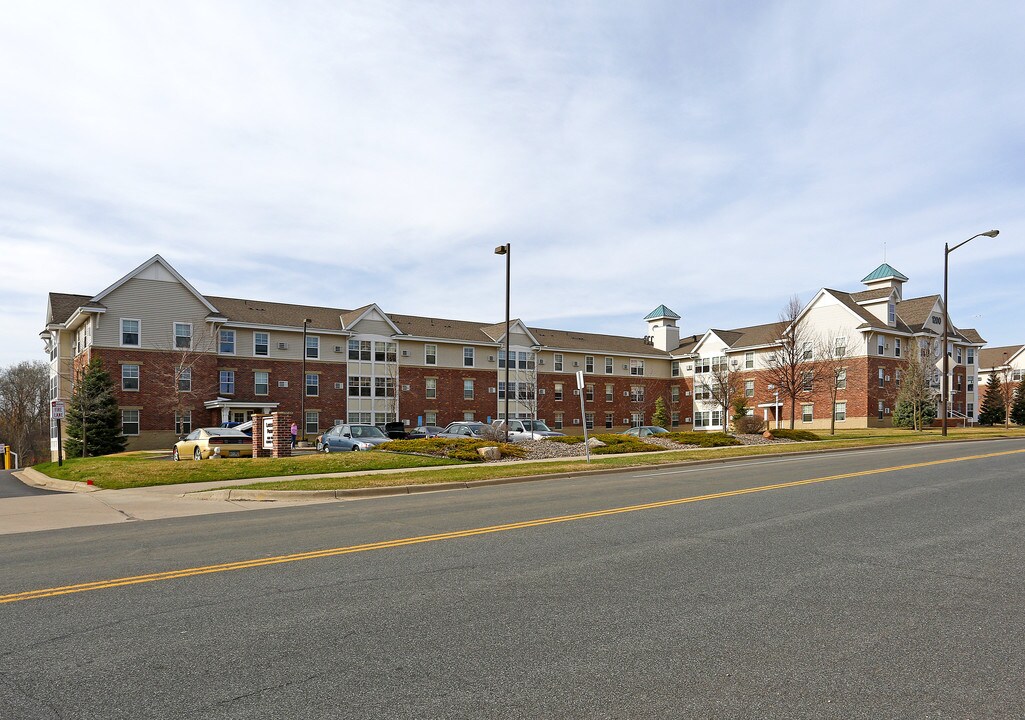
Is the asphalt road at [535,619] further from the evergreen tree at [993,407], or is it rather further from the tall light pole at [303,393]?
the evergreen tree at [993,407]

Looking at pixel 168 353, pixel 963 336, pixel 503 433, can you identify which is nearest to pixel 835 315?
pixel 963 336

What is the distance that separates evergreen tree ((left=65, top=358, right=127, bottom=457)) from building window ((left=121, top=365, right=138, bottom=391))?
134 inches

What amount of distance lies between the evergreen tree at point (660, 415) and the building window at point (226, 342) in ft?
128

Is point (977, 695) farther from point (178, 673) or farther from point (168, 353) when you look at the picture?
point (168, 353)

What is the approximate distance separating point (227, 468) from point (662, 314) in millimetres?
60254

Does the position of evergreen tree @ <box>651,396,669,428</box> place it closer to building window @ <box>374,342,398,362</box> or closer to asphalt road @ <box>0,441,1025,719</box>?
building window @ <box>374,342,398,362</box>

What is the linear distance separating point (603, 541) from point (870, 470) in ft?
37.2

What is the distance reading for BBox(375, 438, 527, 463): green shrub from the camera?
23172 millimetres

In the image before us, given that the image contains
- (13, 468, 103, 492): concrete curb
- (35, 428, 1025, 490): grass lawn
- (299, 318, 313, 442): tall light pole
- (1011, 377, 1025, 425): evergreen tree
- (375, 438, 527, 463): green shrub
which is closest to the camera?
(35, 428, 1025, 490): grass lawn

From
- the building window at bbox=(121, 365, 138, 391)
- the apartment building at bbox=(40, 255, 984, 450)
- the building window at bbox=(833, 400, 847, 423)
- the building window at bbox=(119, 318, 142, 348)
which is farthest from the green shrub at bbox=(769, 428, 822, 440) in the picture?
the building window at bbox=(119, 318, 142, 348)

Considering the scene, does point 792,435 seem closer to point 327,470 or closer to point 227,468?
point 327,470

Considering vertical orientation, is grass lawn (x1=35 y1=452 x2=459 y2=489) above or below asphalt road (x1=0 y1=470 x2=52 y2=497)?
above

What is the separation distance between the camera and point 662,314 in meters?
73.8

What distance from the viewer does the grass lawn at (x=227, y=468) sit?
57.2 ft
